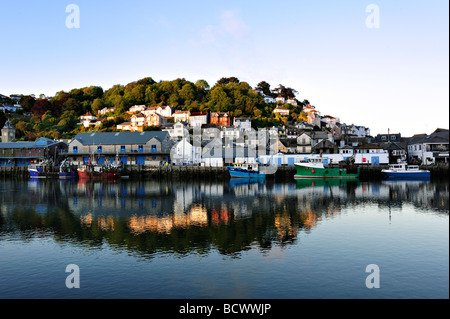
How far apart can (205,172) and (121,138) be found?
20701 millimetres

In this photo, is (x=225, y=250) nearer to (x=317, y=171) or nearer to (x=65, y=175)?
(x=317, y=171)

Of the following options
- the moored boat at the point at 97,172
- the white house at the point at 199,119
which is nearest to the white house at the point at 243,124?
the white house at the point at 199,119

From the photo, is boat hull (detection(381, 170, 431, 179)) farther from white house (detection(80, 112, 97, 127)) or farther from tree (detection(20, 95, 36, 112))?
tree (detection(20, 95, 36, 112))

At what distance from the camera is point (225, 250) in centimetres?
1669

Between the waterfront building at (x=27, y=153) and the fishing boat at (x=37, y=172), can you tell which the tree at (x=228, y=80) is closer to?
the waterfront building at (x=27, y=153)

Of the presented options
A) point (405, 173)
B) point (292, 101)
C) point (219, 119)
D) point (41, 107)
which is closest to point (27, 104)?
point (41, 107)

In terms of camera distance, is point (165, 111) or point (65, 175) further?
point (165, 111)

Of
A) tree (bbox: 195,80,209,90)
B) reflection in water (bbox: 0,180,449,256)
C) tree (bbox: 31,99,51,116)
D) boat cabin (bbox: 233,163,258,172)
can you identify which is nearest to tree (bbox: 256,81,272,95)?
tree (bbox: 195,80,209,90)

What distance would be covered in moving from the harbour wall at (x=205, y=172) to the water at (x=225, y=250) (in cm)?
3232

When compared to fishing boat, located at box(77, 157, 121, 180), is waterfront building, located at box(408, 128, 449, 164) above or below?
above

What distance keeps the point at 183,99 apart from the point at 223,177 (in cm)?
8072

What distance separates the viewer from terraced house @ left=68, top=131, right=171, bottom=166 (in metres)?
70.8

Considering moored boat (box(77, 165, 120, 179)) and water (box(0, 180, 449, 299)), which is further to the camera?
moored boat (box(77, 165, 120, 179))

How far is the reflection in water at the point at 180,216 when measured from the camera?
728 inches
